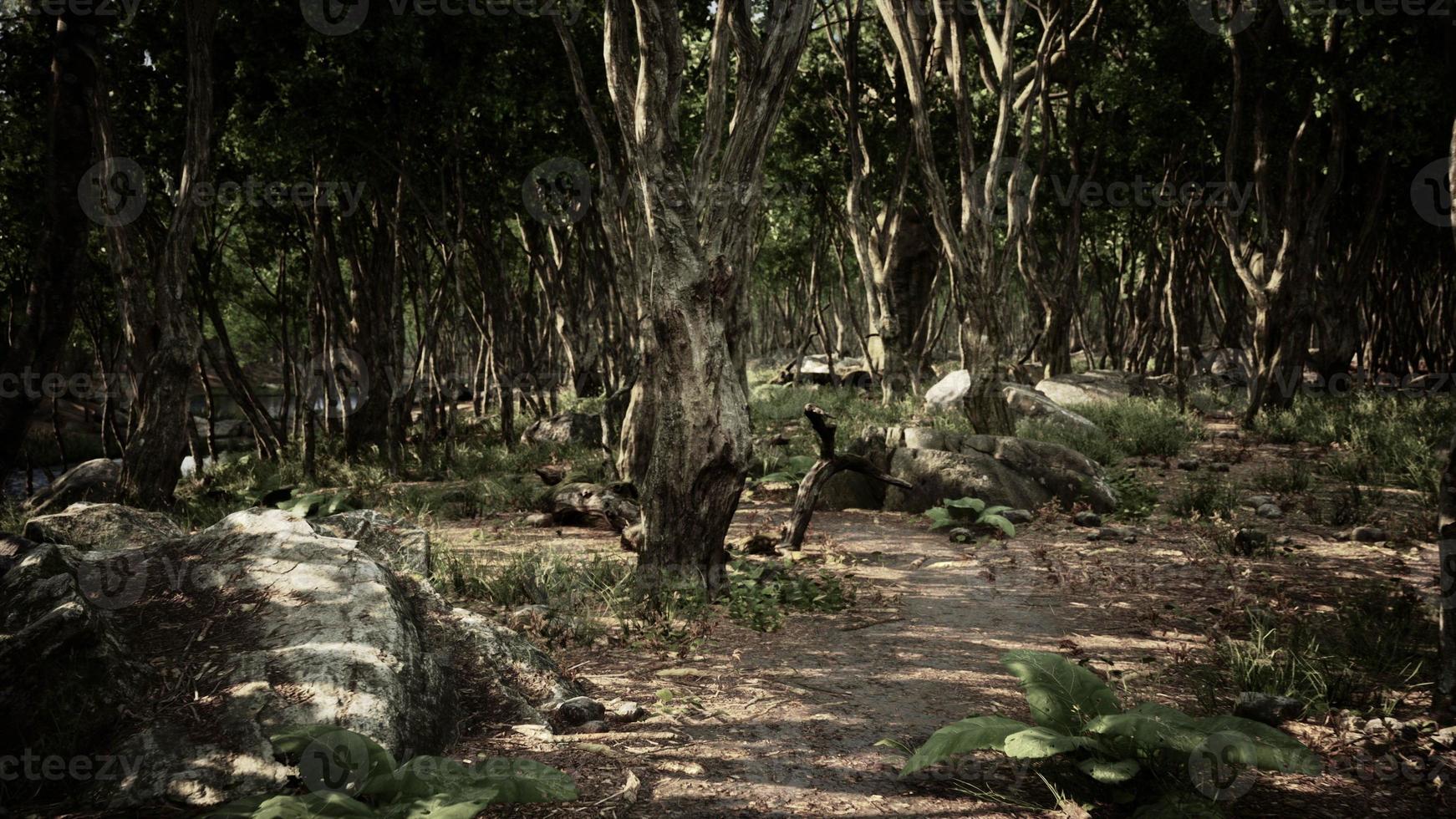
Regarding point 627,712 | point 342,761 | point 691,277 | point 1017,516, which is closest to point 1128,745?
point 627,712

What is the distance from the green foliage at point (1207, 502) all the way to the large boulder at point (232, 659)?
7.12 meters

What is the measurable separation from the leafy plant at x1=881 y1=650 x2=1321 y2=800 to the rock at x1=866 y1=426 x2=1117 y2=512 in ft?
18.9

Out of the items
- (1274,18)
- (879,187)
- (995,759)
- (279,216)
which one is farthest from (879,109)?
(995,759)

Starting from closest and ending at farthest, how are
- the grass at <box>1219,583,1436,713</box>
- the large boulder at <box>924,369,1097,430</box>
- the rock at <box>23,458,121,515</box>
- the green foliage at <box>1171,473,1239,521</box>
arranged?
1. the grass at <box>1219,583,1436,713</box>
2. the green foliage at <box>1171,473,1239,521</box>
3. the rock at <box>23,458,121,515</box>
4. the large boulder at <box>924,369,1097,430</box>

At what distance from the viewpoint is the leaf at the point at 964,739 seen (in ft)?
10.9

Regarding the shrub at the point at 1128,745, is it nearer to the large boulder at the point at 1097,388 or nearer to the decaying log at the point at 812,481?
the decaying log at the point at 812,481

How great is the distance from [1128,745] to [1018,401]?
1130 cm

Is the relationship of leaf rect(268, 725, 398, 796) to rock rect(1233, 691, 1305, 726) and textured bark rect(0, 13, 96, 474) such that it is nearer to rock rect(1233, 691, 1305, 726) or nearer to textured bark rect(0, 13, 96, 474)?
textured bark rect(0, 13, 96, 474)

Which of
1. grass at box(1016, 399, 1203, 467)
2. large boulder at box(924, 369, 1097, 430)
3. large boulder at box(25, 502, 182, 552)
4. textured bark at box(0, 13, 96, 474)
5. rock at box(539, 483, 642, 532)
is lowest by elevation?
rock at box(539, 483, 642, 532)

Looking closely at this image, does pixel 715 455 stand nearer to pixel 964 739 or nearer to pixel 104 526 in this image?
pixel 964 739

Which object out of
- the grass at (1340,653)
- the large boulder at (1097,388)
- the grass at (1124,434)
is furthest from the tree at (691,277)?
the large boulder at (1097,388)

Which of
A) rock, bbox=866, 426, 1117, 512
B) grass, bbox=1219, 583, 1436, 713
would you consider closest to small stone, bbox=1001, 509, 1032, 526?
rock, bbox=866, 426, 1117, 512

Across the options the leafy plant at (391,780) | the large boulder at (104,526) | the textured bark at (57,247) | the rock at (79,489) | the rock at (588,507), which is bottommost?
the rock at (79,489)

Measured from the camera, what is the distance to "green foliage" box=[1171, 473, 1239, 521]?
869cm
